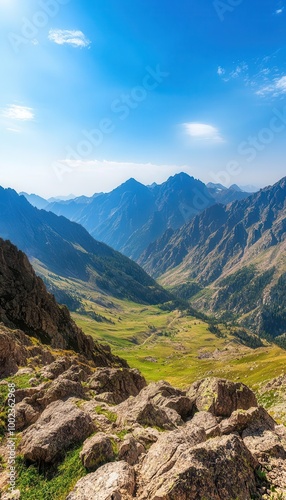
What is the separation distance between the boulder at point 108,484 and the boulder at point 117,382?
78.8 ft

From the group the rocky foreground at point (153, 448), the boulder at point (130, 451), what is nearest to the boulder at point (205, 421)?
the rocky foreground at point (153, 448)

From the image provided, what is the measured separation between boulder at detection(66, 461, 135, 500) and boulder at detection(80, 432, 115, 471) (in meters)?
1.13

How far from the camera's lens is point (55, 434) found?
2231cm

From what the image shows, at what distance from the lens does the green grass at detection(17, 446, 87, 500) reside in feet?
59.8

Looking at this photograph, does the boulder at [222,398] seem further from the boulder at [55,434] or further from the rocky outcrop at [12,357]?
the rocky outcrop at [12,357]

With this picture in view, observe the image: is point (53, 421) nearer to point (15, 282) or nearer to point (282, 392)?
point (282, 392)

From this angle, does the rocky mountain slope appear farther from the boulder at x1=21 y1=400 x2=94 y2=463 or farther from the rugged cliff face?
the rugged cliff face

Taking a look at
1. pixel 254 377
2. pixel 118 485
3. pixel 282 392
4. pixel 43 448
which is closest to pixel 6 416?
pixel 43 448

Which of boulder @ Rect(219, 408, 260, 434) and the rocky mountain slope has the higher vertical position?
the rocky mountain slope

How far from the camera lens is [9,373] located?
152 ft

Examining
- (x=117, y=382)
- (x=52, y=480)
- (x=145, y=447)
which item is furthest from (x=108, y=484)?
(x=117, y=382)

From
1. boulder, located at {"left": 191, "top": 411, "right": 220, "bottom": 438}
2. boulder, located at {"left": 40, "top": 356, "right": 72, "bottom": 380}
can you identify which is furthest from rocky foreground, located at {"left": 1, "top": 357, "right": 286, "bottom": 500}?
boulder, located at {"left": 40, "top": 356, "right": 72, "bottom": 380}

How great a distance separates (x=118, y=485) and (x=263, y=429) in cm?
1296

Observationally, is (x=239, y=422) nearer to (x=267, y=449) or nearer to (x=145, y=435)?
(x=267, y=449)
